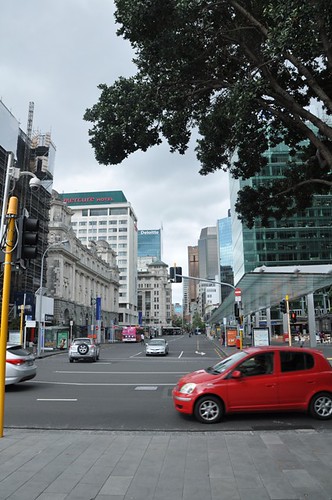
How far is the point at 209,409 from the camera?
335 inches

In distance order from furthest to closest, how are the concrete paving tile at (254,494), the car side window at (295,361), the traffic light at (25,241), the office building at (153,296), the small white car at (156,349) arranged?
the office building at (153,296)
the small white car at (156,349)
the car side window at (295,361)
the traffic light at (25,241)
the concrete paving tile at (254,494)

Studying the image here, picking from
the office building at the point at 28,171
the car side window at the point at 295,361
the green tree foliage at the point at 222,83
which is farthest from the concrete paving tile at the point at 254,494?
the office building at the point at 28,171

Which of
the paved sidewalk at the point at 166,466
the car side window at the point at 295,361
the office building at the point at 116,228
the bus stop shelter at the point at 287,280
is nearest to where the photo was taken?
the paved sidewalk at the point at 166,466

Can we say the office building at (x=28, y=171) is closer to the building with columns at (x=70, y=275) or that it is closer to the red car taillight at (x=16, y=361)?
the building with columns at (x=70, y=275)

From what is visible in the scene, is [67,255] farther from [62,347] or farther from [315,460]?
[315,460]

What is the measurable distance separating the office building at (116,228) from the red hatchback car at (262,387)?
118 m

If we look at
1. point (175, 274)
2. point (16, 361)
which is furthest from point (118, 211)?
point (16, 361)

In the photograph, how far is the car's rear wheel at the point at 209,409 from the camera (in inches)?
333

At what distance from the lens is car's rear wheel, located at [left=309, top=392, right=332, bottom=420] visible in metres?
8.73

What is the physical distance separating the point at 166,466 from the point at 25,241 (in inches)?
179

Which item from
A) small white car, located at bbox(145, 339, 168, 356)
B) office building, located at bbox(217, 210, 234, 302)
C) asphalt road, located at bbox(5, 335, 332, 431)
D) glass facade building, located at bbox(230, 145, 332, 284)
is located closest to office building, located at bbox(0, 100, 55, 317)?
small white car, located at bbox(145, 339, 168, 356)

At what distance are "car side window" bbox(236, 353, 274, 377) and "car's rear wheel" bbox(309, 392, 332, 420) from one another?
3.79 feet

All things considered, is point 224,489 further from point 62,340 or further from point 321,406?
point 62,340

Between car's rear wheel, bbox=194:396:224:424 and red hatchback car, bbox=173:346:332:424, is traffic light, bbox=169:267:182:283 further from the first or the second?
car's rear wheel, bbox=194:396:224:424
